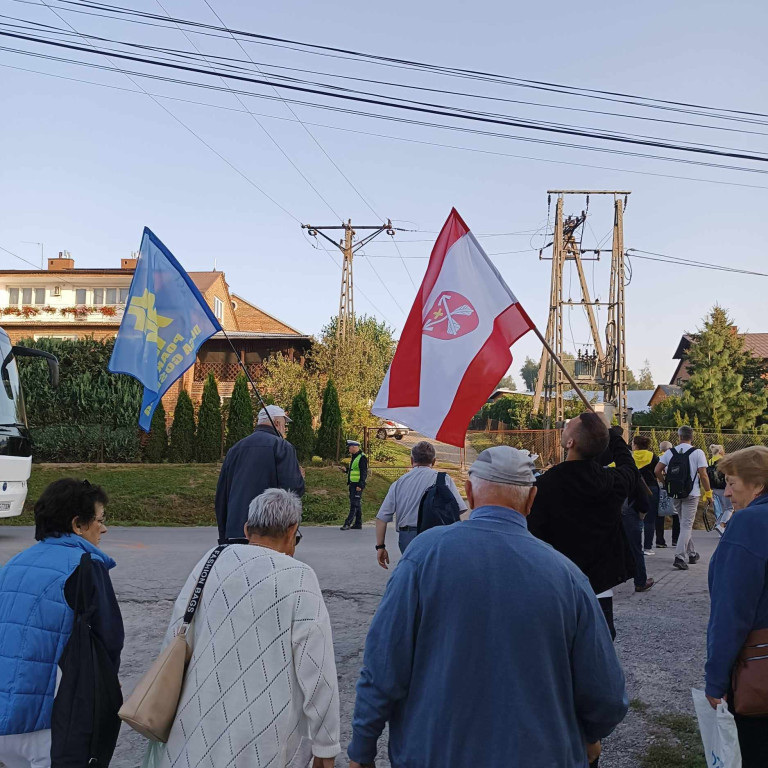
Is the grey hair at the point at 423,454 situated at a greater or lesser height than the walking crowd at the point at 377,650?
greater

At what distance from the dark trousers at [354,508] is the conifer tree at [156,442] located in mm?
13649

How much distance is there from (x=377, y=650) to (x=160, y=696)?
84cm

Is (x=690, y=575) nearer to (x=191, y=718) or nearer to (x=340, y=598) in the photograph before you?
(x=340, y=598)

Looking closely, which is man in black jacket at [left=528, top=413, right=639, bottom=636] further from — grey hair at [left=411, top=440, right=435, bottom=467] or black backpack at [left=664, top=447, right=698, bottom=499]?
black backpack at [left=664, top=447, right=698, bottom=499]

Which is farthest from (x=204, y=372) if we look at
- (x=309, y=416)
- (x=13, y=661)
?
(x=13, y=661)

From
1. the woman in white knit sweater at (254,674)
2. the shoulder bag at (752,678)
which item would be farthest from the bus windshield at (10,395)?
the shoulder bag at (752,678)

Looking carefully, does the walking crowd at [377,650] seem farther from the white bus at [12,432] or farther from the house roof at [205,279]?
the house roof at [205,279]

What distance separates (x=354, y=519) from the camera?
16.4m

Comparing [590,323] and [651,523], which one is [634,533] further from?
[590,323]

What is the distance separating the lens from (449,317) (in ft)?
20.9

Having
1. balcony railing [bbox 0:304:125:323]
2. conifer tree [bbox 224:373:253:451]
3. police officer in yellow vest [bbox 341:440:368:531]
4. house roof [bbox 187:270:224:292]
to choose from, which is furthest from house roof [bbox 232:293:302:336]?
police officer in yellow vest [bbox 341:440:368:531]

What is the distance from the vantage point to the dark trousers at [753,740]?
313 cm

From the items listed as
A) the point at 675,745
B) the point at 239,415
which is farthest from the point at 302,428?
the point at 675,745

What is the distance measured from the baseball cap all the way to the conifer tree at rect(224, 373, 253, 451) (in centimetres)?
2570
